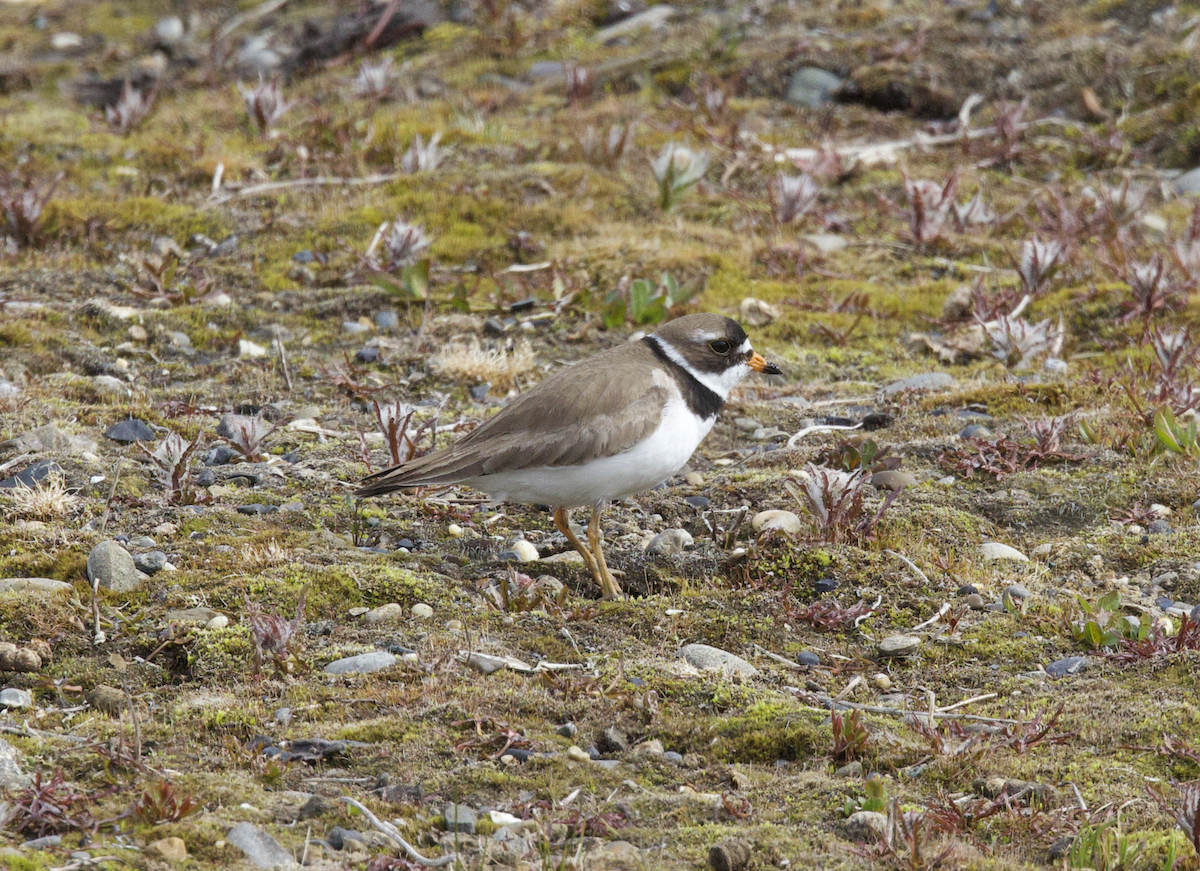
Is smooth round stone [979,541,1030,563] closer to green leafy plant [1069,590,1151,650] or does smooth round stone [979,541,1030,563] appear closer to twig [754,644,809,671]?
green leafy plant [1069,590,1151,650]

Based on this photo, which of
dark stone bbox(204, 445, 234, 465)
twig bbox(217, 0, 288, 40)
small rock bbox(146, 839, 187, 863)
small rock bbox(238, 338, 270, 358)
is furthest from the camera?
twig bbox(217, 0, 288, 40)

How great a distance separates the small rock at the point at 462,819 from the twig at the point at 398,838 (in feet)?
0.49

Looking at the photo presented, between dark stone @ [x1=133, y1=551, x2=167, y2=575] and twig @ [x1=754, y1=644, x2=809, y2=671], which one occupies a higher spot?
dark stone @ [x1=133, y1=551, x2=167, y2=575]

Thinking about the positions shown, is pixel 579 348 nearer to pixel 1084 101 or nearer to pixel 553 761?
pixel 553 761

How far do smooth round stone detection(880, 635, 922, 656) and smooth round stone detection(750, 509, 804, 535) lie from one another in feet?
3.14

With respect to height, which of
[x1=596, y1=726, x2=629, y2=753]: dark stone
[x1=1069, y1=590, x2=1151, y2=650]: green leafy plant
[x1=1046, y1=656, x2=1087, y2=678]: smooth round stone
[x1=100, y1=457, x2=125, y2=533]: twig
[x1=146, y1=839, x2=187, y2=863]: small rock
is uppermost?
[x1=146, y1=839, x2=187, y2=863]: small rock

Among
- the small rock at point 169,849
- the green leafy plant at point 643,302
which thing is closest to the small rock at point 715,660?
the small rock at point 169,849

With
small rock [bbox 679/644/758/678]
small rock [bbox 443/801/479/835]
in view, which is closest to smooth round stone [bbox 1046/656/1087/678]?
small rock [bbox 679/644/758/678]

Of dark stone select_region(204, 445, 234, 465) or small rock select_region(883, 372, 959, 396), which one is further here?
small rock select_region(883, 372, 959, 396)

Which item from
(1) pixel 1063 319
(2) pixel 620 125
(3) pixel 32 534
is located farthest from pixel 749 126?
(3) pixel 32 534

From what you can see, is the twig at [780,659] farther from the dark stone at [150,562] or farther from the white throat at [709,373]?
the dark stone at [150,562]

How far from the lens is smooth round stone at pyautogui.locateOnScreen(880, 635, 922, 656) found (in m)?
5.53

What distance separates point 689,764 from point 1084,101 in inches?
434

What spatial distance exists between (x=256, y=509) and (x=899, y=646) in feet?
11.1
